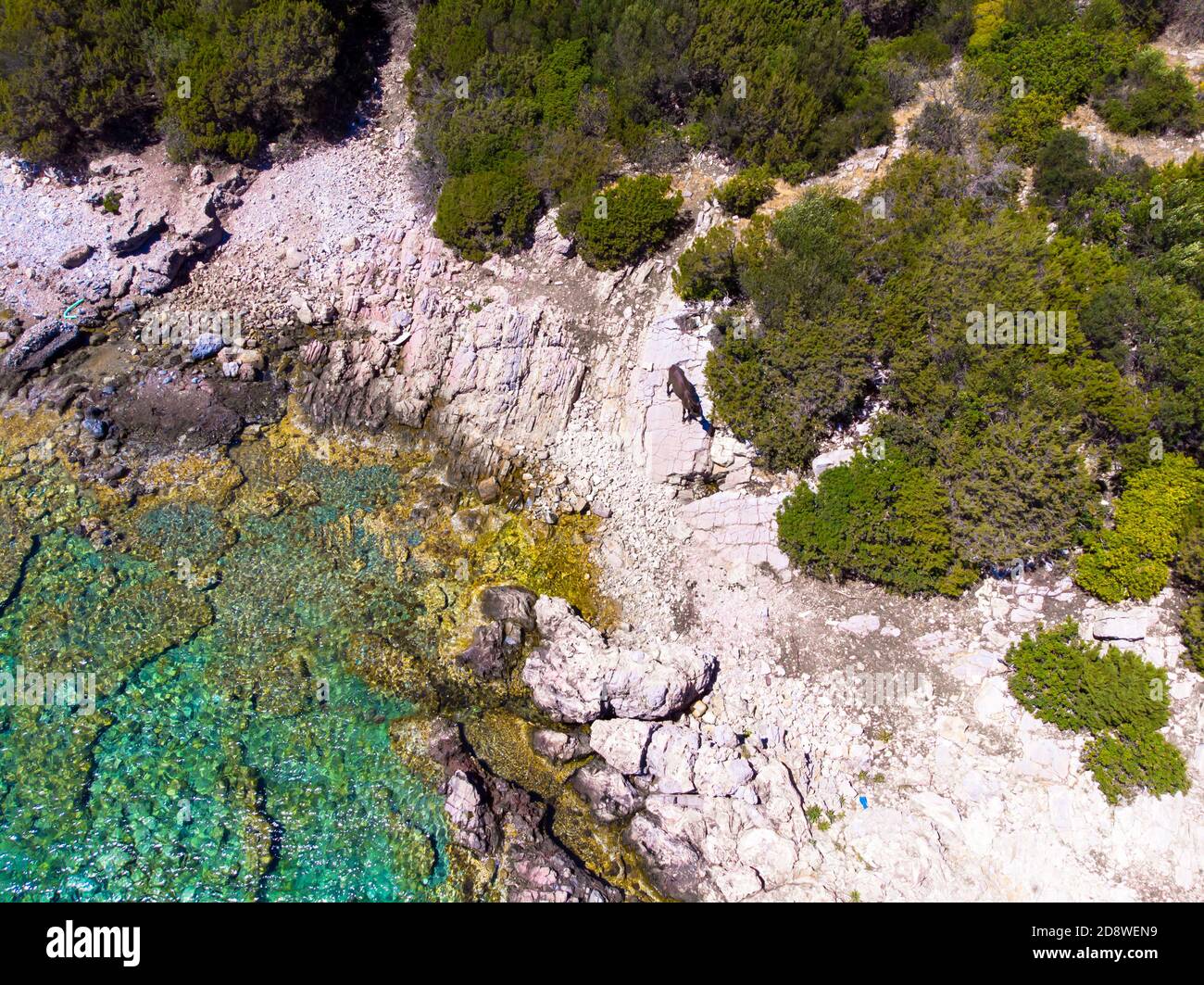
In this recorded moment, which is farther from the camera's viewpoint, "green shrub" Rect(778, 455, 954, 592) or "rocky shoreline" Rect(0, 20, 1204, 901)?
"green shrub" Rect(778, 455, 954, 592)

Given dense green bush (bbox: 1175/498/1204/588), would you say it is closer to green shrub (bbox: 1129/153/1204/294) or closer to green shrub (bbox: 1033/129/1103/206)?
green shrub (bbox: 1129/153/1204/294)

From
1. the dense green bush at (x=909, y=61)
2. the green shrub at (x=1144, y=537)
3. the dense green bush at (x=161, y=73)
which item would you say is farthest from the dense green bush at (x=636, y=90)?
the green shrub at (x=1144, y=537)

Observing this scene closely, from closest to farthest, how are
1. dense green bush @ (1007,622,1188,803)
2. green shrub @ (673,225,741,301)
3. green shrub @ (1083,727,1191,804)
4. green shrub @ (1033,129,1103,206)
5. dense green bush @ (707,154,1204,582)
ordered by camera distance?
green shrub @ (1083,727,1191,804) → dense green bush @ (1007,622,1188,803) → dense green bush @ (707,154,1204,582) → green shrub @ (1033,129,1103,206) → green shrub @ (673,225,741,301)

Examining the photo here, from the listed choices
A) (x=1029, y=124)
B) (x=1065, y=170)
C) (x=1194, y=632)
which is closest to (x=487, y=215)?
Result: (x=1029, y=124)

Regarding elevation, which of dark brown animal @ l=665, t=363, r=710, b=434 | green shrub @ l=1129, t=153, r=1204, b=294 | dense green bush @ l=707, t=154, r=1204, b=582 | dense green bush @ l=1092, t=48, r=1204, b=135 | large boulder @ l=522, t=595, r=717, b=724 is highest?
dense green bush @ l=1092, t=48, r=1204, b=135

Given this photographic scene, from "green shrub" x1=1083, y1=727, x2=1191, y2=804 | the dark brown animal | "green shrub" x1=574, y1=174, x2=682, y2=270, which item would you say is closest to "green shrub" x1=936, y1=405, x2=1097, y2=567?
"green shrub" x1=1083, y1=727, x2=1191, y2=804

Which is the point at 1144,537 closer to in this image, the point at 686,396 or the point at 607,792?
the point at 686,396

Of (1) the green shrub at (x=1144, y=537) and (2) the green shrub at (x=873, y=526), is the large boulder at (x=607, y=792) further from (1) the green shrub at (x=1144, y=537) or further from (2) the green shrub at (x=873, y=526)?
(1) the green shrub at (x=1144, y=537)
